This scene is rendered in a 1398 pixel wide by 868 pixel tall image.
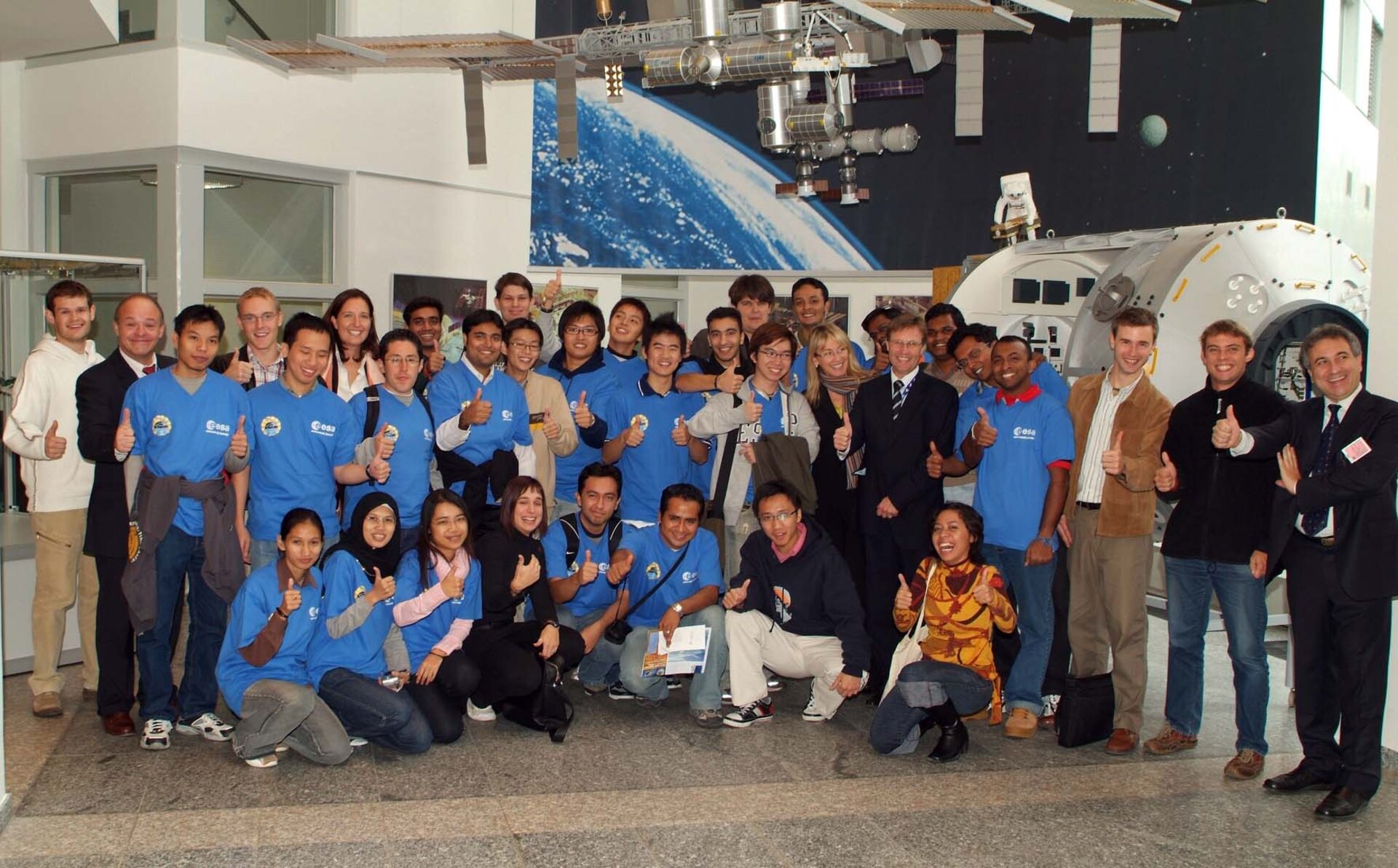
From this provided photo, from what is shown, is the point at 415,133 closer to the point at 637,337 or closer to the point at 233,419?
the point at 637,337

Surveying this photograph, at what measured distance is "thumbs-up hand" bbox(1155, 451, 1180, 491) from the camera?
468cm

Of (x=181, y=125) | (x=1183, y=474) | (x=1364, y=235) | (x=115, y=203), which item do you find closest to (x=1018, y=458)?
(x=1183, y=474)

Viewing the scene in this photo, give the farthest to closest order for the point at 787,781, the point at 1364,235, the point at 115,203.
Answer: the point at 1364,235 → the point at 115,203 → the point at 787,781

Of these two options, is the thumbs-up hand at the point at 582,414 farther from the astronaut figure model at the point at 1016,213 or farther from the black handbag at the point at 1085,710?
the astronaut figure model at the point at 1016,213

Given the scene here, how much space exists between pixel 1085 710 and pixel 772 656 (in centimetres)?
137

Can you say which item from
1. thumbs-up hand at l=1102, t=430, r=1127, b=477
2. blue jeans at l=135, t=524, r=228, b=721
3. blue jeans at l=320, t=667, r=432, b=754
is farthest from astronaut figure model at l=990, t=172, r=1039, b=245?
blue jeans at l=135, t=524, r=228, b=721

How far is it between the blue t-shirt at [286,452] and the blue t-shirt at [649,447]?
1418mm

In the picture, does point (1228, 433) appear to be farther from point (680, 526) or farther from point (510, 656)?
point (510, 656)

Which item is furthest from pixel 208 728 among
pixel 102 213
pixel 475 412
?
pixel 102 213

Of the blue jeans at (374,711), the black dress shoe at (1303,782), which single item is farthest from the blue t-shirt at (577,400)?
the black dress shoe at (1303,782)

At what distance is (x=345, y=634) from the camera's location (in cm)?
461

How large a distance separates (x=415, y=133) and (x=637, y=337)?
4293 millimetres

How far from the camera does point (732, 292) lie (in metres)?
6.20

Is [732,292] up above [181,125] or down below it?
below
